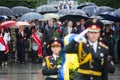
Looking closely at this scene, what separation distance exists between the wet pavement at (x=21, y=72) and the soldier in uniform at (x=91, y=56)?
30.1 ft

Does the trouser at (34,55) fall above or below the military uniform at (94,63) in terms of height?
below

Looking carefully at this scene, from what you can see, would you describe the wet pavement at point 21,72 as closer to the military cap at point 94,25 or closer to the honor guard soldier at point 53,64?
the honor guard soldier at point 53,64

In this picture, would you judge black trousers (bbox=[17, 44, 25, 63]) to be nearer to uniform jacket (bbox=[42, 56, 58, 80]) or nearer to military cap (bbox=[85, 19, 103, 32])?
uniform jacket (bbox=[42, 56, 58, 80])

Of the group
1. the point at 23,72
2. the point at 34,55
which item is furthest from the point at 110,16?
the point at 23,72

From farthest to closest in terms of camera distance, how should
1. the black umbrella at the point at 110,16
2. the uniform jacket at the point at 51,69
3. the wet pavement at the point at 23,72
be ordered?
the black umbrella at the point at 110,16 < the wet pavement at the point at 23,72 < the uniform jacket at the point at 51,69

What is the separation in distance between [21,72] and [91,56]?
1158 centimetres

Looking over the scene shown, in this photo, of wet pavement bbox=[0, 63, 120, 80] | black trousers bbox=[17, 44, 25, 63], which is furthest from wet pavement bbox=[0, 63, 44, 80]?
black trousers bbox=[17, 44, 25, 63]

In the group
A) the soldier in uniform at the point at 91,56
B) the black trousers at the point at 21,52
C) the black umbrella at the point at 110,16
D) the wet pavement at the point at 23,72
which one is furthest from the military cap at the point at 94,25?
the black umbrella at the point at 110,16

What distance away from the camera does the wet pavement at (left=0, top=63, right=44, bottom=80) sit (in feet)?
56.7

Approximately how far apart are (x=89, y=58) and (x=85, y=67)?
17 centimetres

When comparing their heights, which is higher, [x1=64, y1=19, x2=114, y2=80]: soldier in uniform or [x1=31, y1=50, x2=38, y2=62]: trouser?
[x1=64, y1=19, x2=114, y2=80]: soldier in uniform

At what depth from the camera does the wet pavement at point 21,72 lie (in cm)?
1730

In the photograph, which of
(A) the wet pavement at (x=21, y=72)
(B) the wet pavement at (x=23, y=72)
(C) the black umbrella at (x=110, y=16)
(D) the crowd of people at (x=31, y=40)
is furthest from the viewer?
(C) the black umbrella at (x=110, y=16)

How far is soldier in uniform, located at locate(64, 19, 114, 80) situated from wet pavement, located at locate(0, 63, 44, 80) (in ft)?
30.1
